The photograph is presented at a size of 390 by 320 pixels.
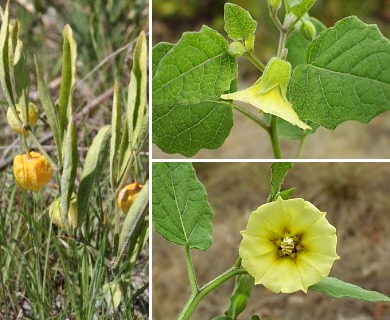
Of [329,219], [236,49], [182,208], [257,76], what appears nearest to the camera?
[236,49]

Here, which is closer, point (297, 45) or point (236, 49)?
point (236, 49)

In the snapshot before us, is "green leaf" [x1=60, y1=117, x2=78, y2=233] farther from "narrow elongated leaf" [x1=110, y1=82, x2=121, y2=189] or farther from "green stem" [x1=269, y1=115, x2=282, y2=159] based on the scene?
"green stem" [x1=269, y1=115, x2=282, y2=159]

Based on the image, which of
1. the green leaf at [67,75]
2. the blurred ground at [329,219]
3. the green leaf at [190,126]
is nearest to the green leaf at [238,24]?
the green leaf at [190,126]

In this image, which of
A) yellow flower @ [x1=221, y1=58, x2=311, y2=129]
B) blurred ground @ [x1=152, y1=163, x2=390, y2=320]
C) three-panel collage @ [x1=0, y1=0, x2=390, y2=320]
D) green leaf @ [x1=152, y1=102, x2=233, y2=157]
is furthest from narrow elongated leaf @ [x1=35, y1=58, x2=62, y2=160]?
blurred ground @ [x1=152, y1=163, x2=390, y2=320]

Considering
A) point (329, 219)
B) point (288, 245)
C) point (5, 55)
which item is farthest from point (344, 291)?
point (329, 219)

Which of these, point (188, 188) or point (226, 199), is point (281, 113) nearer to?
point (188, 188)

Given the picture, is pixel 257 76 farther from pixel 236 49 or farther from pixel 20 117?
pixel 236 49
